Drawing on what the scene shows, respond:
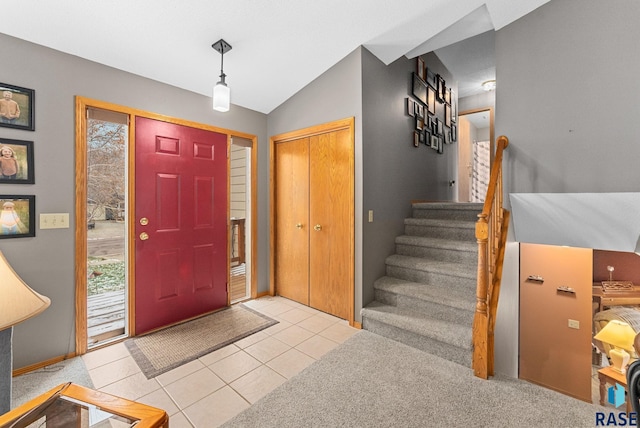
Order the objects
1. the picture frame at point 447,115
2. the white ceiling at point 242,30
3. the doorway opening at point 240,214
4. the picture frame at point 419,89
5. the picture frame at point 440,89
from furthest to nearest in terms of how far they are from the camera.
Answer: the picture frame at point 447,115 → the picture frame at point 440,89 → the picture frame at point 419,89 → the doorway opening at point 240,214 → the white ceiling at point 242,30

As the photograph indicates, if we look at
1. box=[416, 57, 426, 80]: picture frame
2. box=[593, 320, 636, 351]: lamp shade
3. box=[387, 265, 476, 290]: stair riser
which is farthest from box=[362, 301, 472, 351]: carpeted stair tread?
box=[416, 57, 426, 80]: picture frame

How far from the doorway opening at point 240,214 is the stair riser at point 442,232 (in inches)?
78.6

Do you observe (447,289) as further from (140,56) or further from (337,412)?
(140,56)

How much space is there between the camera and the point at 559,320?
321cm

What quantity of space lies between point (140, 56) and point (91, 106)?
58cm

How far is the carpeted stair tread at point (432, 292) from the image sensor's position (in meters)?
2.43

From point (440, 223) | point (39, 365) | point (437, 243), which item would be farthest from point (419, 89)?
point (39, 365)

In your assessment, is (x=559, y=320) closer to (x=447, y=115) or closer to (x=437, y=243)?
(x=437, y=243)

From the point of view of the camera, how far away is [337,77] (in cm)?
291

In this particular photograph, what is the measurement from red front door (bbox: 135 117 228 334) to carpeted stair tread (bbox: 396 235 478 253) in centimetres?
208

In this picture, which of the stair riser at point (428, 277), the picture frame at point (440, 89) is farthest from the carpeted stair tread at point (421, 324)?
the picture frame at point (440, 89)

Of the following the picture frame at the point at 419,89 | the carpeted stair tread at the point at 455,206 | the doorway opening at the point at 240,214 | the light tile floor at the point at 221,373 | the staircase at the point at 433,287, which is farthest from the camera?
the picture frame at the point at 419,89

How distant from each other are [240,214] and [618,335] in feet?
15.3

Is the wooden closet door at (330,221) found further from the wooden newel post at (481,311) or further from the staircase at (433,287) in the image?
the wooden newel post at (481,311)
